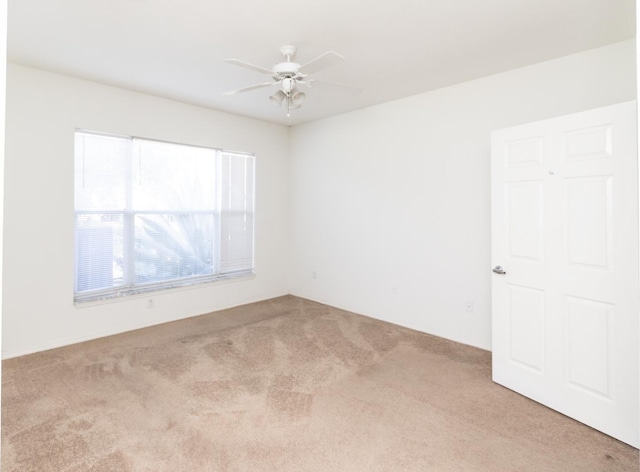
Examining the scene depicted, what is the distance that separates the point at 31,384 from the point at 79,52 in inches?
111

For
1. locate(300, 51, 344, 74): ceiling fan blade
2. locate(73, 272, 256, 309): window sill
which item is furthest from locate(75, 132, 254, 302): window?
locate(300, 51, 344, 74): ceiling fan blade

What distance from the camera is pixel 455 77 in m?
3.82

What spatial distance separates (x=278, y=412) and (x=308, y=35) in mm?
2858

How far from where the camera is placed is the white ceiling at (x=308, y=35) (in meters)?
2.63

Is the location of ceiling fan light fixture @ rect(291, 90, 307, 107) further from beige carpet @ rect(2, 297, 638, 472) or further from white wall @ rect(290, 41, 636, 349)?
beige carpet @ rect(2, 297, 638, 472)

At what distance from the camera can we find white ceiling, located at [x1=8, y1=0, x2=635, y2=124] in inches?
104

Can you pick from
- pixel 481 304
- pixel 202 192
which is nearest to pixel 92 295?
A: pixel 202 192

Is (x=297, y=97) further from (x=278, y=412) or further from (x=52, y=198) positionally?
(x=52, y=198)

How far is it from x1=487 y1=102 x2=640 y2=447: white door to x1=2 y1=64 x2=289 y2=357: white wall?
3773mm

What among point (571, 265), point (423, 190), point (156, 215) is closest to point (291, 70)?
point (423, 190)

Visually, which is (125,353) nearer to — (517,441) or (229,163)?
(229,163)

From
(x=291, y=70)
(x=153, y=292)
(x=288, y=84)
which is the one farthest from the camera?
(x=153, y=292)

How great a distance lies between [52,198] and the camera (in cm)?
383

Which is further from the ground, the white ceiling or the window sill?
the white ceiling
